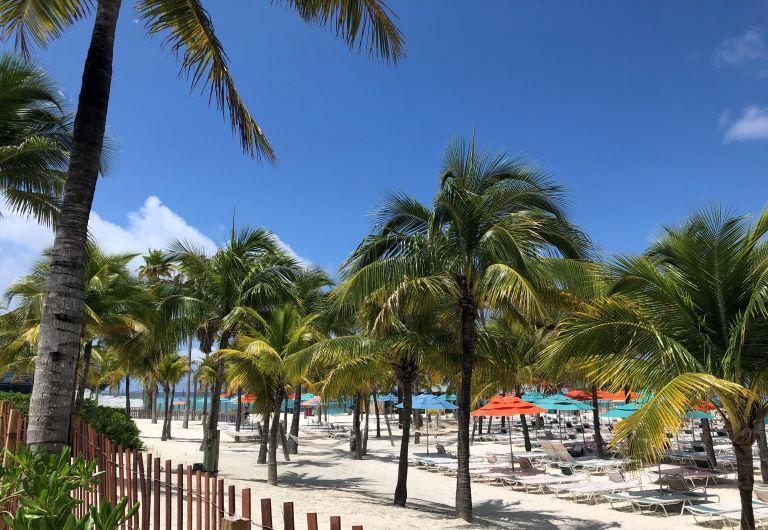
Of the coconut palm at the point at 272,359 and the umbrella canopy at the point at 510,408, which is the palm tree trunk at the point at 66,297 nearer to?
the coconut palm at the point at 272,359

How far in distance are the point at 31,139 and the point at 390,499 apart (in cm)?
1155

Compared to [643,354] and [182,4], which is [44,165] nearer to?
[182,4]

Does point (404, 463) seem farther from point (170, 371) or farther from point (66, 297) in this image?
point (170, 371)

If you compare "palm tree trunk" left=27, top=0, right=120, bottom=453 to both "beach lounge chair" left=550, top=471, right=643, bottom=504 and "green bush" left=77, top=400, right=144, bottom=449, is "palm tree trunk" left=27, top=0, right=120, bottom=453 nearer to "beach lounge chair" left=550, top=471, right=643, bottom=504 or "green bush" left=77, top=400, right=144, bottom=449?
"green bush" left=77, top=400, right=144, bottom=449

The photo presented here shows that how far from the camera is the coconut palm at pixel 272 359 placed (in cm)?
1500

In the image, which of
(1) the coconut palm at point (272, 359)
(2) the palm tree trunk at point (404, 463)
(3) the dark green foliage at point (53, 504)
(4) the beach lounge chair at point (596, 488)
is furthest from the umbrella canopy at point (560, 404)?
(3) the dark green foliage at point (53, 504)

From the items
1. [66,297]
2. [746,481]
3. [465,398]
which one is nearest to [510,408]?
[465,398]

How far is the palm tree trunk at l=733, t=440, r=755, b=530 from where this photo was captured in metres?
7.27

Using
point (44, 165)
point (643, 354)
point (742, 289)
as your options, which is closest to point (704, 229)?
point (742, 289)

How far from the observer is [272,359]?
1528 centimetres

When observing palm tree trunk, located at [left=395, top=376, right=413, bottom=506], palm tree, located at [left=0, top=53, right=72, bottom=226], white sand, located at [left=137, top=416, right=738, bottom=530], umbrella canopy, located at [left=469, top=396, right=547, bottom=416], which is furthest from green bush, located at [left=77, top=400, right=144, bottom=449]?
umbrella canopy, located at [left=469, top=396, right=547, bottom=416]

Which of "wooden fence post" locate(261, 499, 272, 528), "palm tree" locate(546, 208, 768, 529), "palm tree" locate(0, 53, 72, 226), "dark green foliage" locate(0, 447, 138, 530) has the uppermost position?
"palm tree" locate(0, 53, 72, 226)

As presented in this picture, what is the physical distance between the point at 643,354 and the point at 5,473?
7539 millimetres

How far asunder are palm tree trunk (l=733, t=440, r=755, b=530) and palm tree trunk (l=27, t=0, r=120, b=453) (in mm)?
8086
